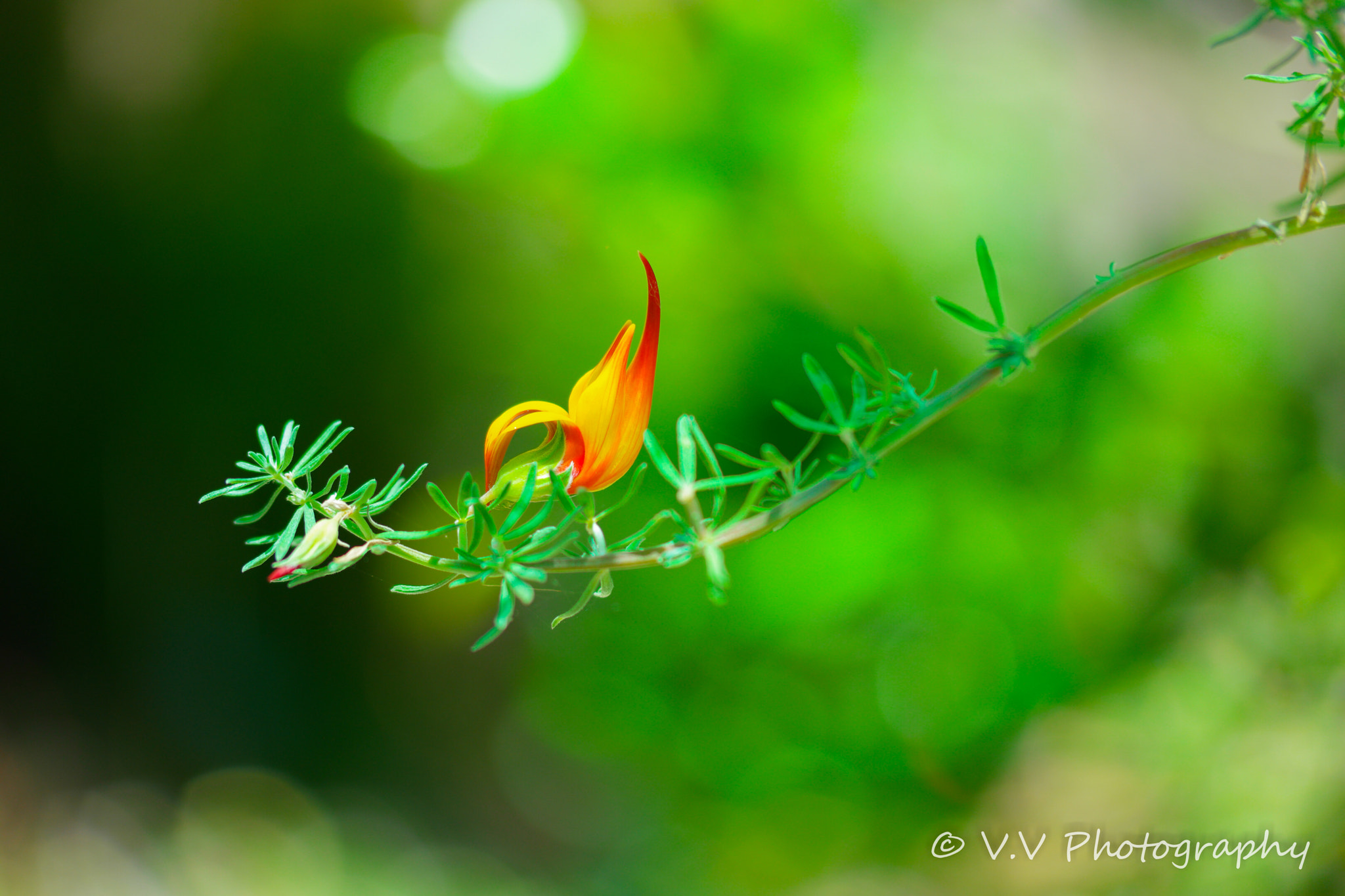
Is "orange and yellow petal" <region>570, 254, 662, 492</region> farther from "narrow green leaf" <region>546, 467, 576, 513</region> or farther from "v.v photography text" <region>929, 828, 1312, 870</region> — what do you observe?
"v.v photography text" <region>929, 828, 1312, 870</region>

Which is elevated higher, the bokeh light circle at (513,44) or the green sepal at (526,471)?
the bokeh light circle at (513,44)

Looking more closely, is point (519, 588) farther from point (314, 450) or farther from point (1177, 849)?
point (1177, 849)

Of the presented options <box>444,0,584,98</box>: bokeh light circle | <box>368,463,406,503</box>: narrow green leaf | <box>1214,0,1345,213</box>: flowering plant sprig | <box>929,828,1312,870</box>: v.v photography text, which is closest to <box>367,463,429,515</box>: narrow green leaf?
<box>368,463,406,503</box>: narrow green leaf

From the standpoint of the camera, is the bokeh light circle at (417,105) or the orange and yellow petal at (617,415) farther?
the bokeh light circle at (417,105)

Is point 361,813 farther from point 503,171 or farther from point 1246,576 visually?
point 1246,576

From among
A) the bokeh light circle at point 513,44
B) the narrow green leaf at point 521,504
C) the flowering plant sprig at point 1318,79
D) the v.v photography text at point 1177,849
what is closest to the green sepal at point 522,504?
the narrow green leaf at point 521,504

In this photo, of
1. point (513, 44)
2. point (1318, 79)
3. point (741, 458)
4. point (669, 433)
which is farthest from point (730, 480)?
point (513, 44)

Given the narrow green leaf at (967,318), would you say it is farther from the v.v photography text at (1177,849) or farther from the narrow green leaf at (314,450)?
the v.v photography text at (1177,849)
